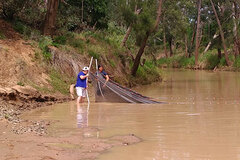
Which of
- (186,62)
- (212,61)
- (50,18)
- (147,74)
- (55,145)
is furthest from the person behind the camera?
(186,62)

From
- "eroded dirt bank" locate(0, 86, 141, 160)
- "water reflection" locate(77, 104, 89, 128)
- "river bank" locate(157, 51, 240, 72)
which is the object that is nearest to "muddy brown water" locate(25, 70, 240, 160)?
A: "water reflection" locate(77, 104, 89, 128)

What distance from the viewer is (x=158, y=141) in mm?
8109

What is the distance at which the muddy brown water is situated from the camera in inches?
283

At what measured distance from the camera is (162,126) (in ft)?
32.3

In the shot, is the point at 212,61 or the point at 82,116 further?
the point at 212,61

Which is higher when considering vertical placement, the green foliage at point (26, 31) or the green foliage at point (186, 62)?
the green foliage at point (26, 31)

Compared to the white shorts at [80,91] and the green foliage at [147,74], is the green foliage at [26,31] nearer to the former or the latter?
the white shorts at [80,91]

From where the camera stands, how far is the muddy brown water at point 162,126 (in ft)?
23.6

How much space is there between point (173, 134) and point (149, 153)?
1758mm

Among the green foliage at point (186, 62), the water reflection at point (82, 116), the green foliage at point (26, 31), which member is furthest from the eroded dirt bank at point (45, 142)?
the green foliage at point (186, 62)

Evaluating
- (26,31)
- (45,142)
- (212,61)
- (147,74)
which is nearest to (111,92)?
(26,31)

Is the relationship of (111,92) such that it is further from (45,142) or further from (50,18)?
(45,142)

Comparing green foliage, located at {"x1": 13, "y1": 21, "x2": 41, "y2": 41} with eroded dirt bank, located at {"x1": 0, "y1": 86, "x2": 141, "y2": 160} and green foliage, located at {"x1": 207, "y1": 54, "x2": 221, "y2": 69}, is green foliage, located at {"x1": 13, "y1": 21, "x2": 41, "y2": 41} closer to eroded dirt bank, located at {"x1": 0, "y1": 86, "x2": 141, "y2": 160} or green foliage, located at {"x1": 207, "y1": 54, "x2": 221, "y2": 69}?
eroded dirt bank, located at {"x1": 0, "y1": 86, "x2": 141, "y2": 160}

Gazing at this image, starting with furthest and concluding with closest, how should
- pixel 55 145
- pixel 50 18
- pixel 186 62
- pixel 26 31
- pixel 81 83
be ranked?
pixel 186 62 → pixel 50 18 → pixel 26 31 → pixel 81 83 → pixel 55 145
